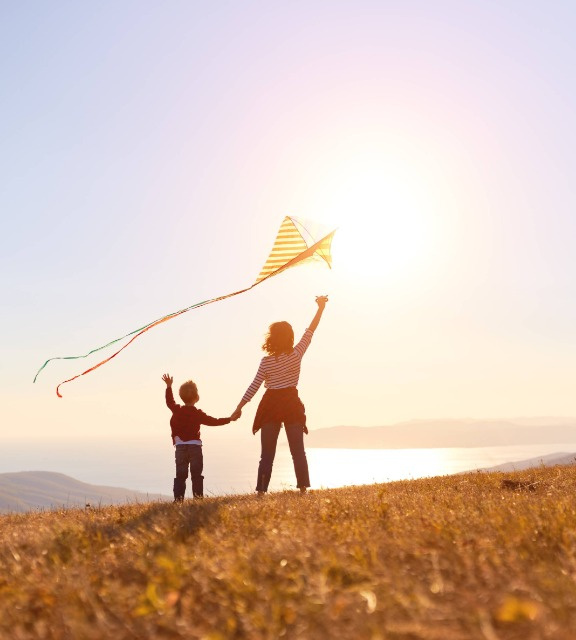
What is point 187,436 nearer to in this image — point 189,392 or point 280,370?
point 189,392

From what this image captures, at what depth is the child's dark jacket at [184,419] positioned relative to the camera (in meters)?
12.0

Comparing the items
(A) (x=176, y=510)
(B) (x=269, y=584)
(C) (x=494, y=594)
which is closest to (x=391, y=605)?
(C) (x=494, y=594)

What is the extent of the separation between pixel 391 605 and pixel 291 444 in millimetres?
8152

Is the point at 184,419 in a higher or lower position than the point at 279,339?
lower

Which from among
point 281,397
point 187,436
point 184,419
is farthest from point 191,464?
point 281,397

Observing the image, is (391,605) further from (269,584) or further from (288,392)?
(288,392)

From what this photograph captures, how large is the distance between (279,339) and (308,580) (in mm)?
7779

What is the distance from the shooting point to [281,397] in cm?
1106

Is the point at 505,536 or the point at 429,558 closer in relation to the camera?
the point at 429,558

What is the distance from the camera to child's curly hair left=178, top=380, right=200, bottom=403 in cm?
1223

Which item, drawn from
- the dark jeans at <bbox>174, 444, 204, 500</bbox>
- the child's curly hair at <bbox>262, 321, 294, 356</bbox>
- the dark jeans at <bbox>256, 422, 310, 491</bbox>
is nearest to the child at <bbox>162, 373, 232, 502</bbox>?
the dark jeans at <bbox>174, 444, 204, 500</bbox>

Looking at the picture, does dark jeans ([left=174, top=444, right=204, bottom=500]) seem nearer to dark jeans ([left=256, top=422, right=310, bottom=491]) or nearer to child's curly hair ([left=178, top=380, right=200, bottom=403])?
child's curly hair ([left=178, top=380, right=200, bottom=403])

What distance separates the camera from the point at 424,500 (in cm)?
791

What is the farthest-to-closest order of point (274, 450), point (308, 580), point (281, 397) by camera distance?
point (281, 397)
point (274, 450)
point (308, 580)
